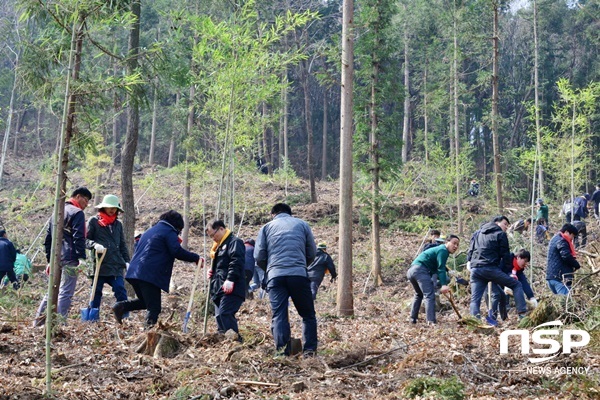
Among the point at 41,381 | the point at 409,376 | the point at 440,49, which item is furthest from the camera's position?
the point at 440,49

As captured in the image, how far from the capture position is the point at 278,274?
7473 mm

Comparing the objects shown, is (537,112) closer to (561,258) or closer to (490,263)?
(561,258)

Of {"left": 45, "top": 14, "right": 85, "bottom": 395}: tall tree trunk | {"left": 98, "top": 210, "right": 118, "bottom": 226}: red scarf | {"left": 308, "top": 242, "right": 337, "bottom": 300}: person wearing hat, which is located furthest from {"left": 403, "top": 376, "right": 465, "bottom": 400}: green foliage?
{"left": 308, "top": 242, "right": 337, "bottom": 300}: person wearing hat

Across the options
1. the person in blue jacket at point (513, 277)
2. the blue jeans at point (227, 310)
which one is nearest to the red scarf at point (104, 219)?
the blue jeans at point (227, 310)

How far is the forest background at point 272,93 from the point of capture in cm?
741

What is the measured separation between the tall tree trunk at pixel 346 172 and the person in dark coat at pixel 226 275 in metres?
5.12

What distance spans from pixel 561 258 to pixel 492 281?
1.30 m

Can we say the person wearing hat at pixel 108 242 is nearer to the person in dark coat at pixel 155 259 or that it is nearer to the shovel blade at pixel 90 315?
the shovel blade at pixel 90 315

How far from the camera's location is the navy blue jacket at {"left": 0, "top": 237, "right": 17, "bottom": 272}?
527 inches

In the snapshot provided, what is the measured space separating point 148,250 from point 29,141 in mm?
48770

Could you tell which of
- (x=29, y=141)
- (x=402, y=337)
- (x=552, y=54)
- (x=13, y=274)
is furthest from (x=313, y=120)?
(x=402, y=337)

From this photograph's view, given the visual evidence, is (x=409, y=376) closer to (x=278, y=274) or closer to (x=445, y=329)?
(x=278, y=274)

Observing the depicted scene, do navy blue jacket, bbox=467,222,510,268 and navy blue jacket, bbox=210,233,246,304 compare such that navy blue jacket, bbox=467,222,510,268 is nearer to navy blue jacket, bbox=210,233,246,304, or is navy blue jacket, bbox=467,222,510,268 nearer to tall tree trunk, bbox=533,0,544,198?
navy blue jacket, bbox=210,233,246,304

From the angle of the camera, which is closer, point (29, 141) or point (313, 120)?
point (29, 141)
